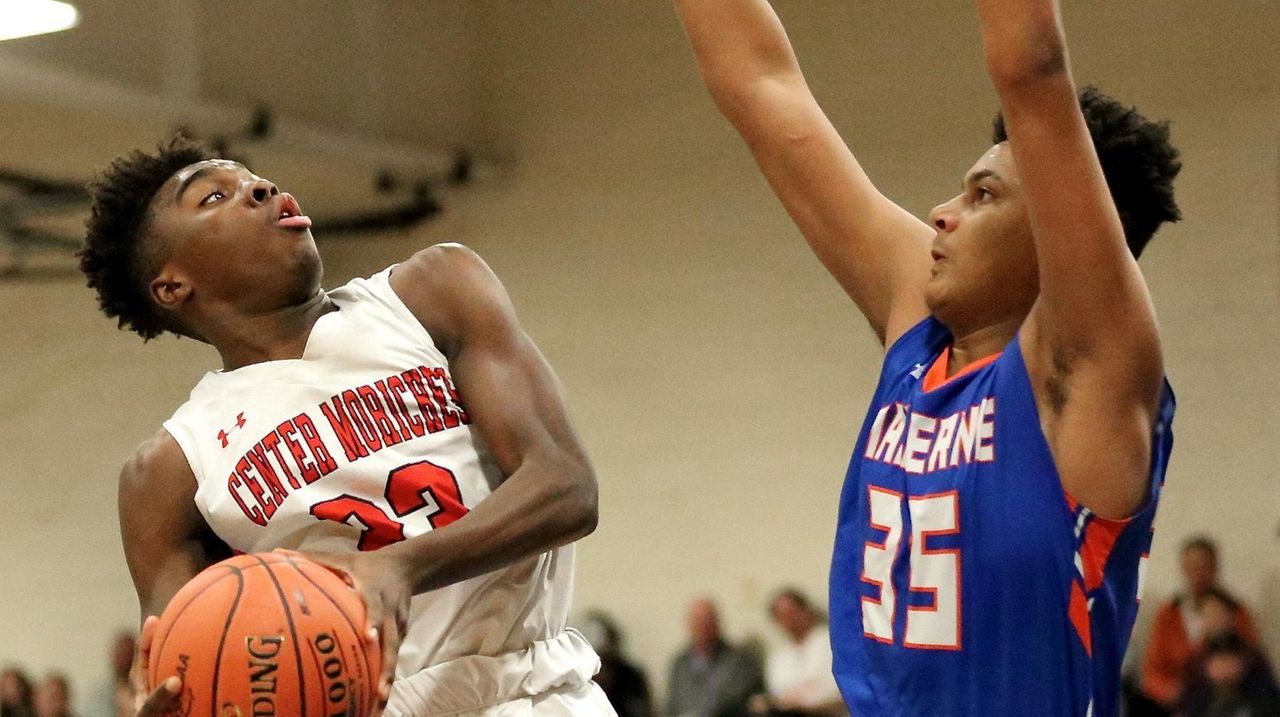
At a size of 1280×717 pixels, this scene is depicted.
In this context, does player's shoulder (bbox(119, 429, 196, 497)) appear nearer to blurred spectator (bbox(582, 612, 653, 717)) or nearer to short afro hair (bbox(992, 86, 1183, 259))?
short afro hair (bbox(992, 86, 1183, 259))

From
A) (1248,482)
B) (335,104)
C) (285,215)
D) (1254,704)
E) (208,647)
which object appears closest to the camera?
(208,647)

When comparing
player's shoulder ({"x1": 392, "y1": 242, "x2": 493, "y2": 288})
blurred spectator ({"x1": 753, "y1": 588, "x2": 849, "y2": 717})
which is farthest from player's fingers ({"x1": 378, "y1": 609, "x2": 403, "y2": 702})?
blurred spectator ({"x1": 753, "y1": 588, "x2": 849, "y2": 717})

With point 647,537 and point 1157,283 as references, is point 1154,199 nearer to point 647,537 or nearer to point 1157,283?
point 1157,283

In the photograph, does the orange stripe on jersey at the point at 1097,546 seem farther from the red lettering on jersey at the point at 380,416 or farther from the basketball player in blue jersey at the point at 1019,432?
the red lettering on jersey at the point at 380,416

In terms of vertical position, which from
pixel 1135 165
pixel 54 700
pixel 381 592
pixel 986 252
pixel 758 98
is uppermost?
pixel 758 98

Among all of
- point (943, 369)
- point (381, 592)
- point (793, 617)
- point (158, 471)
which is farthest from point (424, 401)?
point (793, 617)

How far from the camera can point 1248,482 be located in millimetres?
9086

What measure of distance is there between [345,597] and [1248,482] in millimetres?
7755

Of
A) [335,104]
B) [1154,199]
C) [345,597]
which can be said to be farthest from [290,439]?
[335,104]

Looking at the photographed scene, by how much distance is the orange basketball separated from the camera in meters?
2.32

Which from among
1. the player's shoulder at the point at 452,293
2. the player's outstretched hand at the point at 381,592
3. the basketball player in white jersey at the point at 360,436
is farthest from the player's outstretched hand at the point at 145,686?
the player's shoulder at the point at 452,293

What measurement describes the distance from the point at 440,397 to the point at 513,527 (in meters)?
0.43

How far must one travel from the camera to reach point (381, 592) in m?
2.46

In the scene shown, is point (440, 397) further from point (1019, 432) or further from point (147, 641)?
point (1019, 432)
